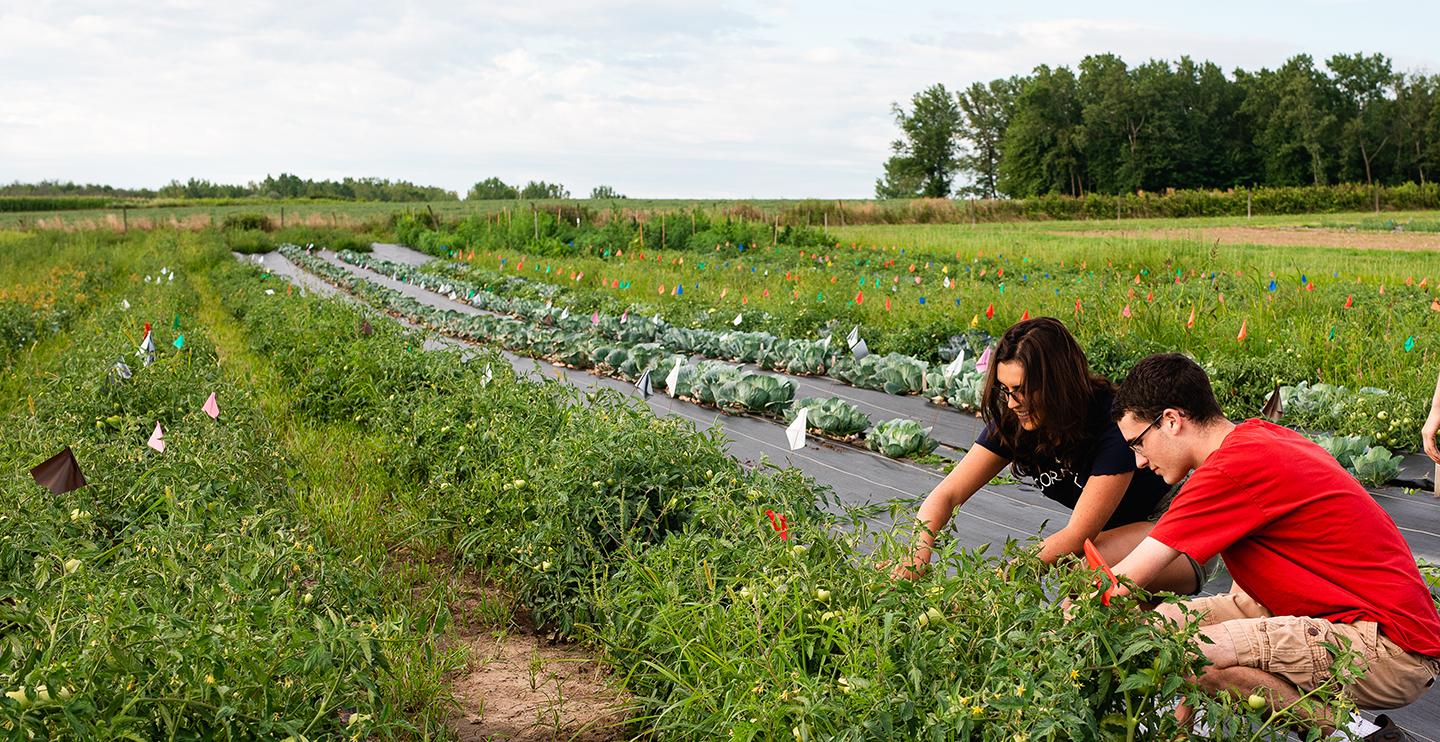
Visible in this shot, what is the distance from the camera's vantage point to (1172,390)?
268cm

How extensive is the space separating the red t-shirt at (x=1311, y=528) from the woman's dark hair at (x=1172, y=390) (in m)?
0.14

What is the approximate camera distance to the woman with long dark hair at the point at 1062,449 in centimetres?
315

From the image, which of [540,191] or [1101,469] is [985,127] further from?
[1101,469]

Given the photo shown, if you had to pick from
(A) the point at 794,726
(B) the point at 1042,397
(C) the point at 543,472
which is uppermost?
(B) the point at 1042,397

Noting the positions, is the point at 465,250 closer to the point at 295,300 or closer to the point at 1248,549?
the point at 295,300

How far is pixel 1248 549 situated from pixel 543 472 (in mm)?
2393

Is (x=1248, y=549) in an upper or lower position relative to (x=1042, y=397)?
lower

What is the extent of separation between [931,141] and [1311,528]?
68416 mm

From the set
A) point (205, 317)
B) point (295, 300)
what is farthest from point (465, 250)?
point (295, 300)

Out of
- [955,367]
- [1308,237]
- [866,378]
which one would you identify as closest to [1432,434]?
[955,367]

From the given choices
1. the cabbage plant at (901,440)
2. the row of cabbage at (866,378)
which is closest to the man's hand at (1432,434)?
the row of cabbage at (866,378)

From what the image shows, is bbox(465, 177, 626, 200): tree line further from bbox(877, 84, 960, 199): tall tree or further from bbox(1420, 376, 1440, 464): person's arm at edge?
bbox(1420, 376, 1440, 464): person's arm at edge

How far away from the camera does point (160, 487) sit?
151 inches

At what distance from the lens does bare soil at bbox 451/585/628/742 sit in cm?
324
